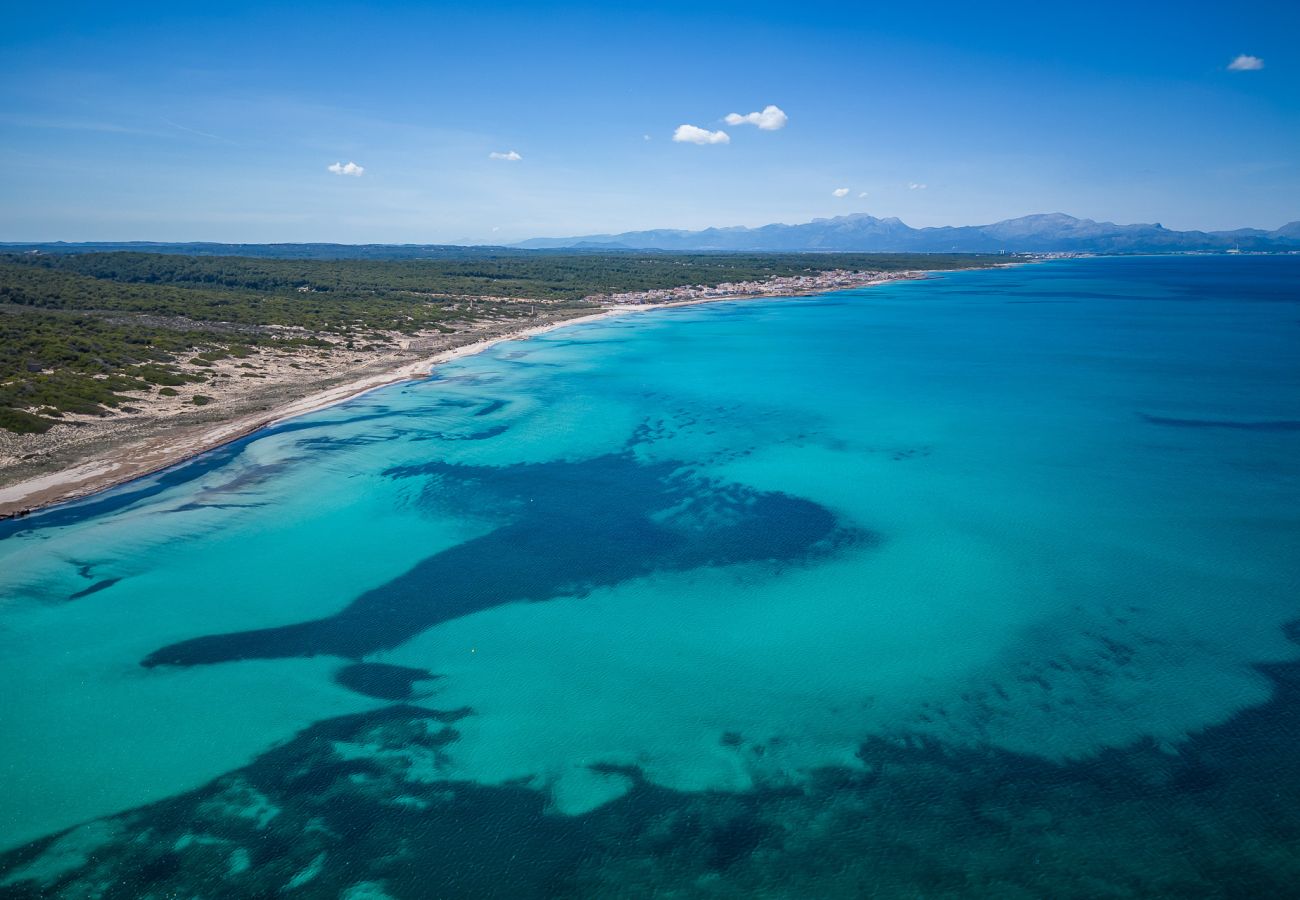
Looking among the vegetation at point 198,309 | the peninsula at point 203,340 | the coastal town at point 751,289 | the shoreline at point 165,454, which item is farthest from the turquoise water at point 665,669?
the coastal town at point 751,289

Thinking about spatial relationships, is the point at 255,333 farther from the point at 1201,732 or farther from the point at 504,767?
the point at 1201,732

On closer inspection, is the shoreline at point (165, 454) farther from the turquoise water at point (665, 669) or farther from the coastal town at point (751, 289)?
the coastal town at point (751, 289)

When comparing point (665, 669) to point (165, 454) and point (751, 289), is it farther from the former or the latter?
point (751, 289)

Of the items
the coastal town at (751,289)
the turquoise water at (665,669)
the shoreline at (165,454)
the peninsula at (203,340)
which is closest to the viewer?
the turquoise water at (665,669)

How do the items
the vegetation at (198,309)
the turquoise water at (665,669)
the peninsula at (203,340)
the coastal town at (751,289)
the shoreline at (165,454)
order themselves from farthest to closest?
the coastal town at (751,289) < the vegetation at (198,309) < the peninsula at (203,340) < the shoreline at (165,454) < the turquoise water at (665,669)

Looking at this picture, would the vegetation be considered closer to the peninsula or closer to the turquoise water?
the peninsula

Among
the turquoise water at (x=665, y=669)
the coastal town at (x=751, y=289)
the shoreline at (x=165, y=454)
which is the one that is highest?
the coastal town at (x=751, y=289)

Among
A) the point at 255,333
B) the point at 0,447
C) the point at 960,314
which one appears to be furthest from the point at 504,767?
the point at 960,314
